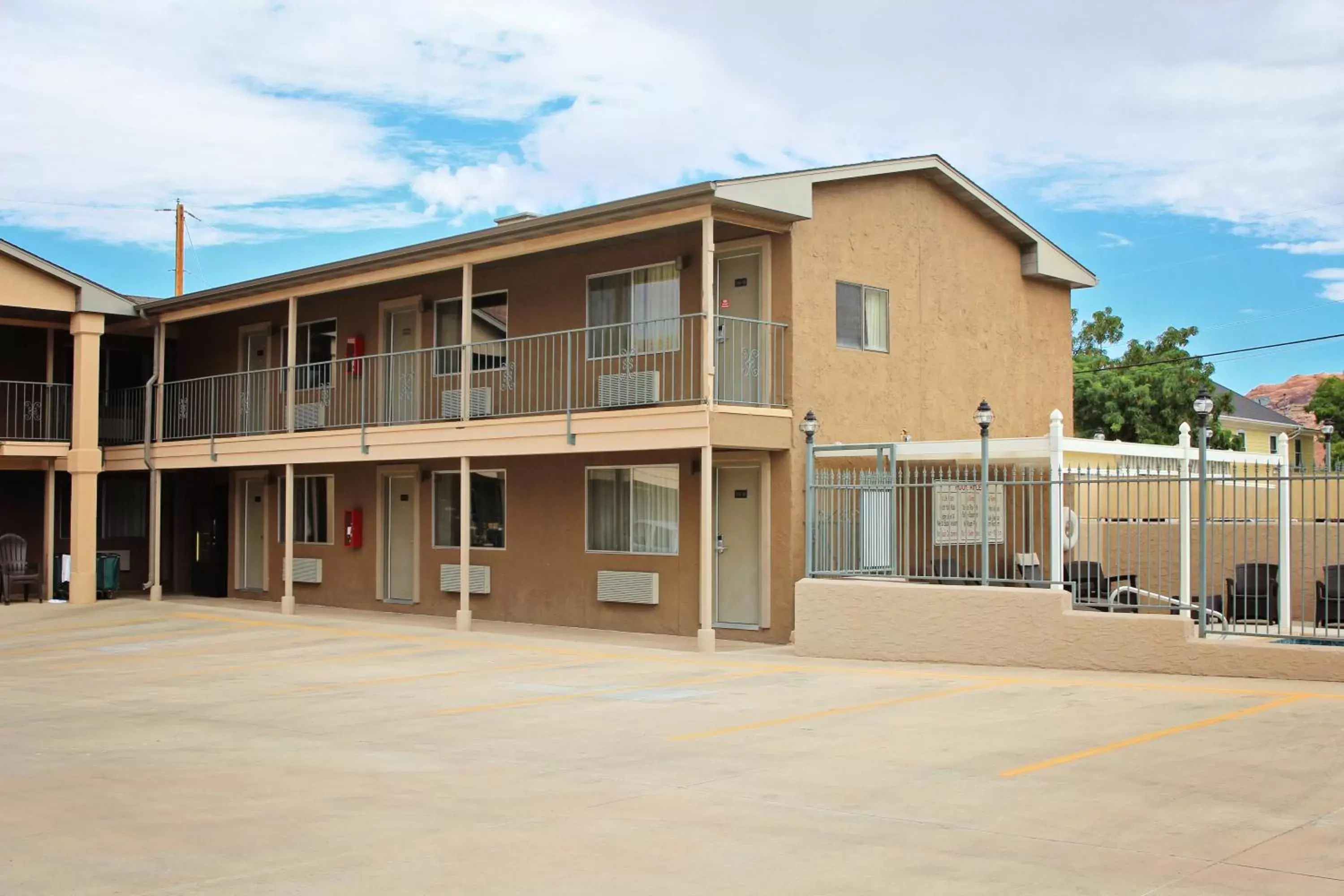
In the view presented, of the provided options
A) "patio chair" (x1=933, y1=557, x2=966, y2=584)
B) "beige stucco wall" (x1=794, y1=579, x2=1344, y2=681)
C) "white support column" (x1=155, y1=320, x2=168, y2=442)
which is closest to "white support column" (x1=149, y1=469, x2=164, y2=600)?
"white support column" (x1=155, y1=320, x2=168, y2=442)

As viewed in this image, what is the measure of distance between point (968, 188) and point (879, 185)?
70.1 inches

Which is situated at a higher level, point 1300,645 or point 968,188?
point 968,188

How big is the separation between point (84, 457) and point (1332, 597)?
64.2 feet

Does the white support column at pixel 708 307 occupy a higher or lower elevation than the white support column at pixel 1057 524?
higher

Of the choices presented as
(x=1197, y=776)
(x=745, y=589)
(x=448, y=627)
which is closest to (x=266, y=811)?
(x=1197, y=776)

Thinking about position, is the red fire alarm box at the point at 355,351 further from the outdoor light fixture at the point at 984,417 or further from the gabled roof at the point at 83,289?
the outdoor light fixture at the point at 984,417

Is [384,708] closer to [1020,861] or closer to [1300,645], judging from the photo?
[1020,861]

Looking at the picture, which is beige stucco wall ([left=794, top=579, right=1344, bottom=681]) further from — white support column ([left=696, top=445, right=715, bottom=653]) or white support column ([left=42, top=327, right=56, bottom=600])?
white support column ([left=42, top=327, right=56, bottom=600])

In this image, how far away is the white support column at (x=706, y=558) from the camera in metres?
15.6

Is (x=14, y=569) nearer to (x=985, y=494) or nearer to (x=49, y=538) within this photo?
(x=49, y=538)

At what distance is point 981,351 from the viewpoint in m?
20.2

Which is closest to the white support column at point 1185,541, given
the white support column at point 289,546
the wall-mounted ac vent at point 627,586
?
the wall-mounted ac vent at point 627,586

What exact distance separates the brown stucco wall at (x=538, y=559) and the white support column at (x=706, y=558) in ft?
5.77

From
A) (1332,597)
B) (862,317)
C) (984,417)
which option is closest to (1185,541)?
(1332,597)
